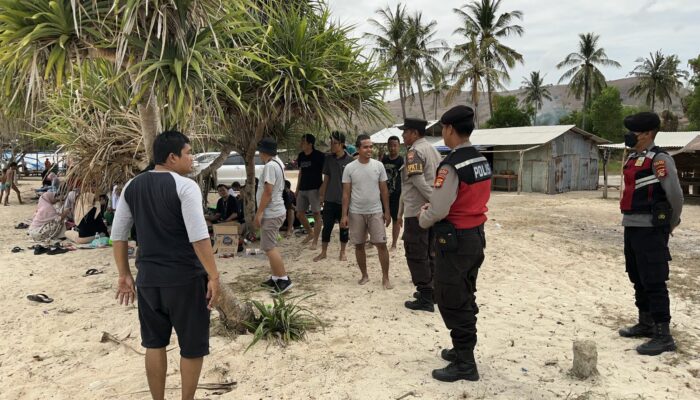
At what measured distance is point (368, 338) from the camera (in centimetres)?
377

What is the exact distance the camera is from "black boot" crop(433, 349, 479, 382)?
3.03 meters

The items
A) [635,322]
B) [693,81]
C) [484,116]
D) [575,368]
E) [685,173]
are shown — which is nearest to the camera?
[575,368]

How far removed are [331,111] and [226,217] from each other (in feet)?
9.92

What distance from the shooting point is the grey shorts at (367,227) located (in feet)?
16.2

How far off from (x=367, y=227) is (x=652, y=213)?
263 cm

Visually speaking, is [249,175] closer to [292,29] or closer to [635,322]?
[292,29]

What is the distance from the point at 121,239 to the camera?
103 inches

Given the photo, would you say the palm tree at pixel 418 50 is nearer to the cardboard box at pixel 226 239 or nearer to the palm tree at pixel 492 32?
the palm tree at pixel 492 32

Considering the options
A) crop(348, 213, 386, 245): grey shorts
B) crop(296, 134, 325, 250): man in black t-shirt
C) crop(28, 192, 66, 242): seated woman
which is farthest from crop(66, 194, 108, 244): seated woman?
crop(348, 213, 386, 245): grey shorts

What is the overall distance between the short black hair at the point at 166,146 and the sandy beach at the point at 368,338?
1.52 m

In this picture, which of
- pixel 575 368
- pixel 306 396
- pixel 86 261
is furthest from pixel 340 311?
→ pixel 86 261

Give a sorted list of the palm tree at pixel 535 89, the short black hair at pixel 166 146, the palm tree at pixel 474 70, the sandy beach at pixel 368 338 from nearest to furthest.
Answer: the short black hair at pixel 166 146 < the sandy beach at pixel 368 338 < the palm tree at pixel 474 70 < the palm tree at pixel 535 89

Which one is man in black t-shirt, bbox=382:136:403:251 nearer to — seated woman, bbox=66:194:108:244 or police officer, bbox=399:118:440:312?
police officer, bbox=399:118:440:312

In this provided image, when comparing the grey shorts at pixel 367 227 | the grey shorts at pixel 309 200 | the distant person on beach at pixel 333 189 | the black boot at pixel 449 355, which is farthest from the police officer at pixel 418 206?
the grey shorts at pixel 309 200
